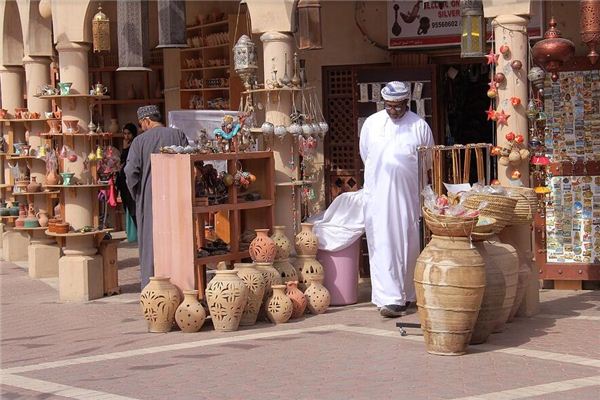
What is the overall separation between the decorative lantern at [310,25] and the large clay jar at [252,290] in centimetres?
251

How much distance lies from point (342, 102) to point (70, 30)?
125 inches

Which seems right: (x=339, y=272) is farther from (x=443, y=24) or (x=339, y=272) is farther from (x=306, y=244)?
(x=443, y=24)

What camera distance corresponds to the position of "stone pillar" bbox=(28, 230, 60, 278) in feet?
45.9

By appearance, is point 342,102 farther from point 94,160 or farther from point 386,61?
point 94,160

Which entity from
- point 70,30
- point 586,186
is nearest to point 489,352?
point 586,186

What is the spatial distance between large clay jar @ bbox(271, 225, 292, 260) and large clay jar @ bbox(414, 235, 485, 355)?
91.9 inches

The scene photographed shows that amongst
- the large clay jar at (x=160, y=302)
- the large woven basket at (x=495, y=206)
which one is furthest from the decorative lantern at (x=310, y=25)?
the large woven basket at (x=495, y=206)

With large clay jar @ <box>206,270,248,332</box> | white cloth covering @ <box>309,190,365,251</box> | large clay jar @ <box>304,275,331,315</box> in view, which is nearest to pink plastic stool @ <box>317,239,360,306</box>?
white cloth covering @ <box>309,190,365,251</box>

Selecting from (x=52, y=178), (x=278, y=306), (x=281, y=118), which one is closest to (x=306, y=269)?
(x=278, y=306)

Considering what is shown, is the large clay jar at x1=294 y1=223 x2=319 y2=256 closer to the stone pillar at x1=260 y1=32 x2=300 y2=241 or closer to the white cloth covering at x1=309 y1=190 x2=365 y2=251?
the white cloth covering at x1=309 y1=190 x2=365 y2=251

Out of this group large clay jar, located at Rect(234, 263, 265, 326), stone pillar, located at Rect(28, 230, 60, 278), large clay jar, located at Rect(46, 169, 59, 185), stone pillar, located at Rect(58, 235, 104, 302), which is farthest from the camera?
stone pillar, located at Rect(28, 230, 60, 278)

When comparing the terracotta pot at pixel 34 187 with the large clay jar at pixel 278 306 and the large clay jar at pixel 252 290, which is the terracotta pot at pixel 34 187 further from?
the large clay jar at pixel 278 306

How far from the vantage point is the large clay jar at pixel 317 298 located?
1014cm

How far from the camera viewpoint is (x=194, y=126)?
1123 cm
